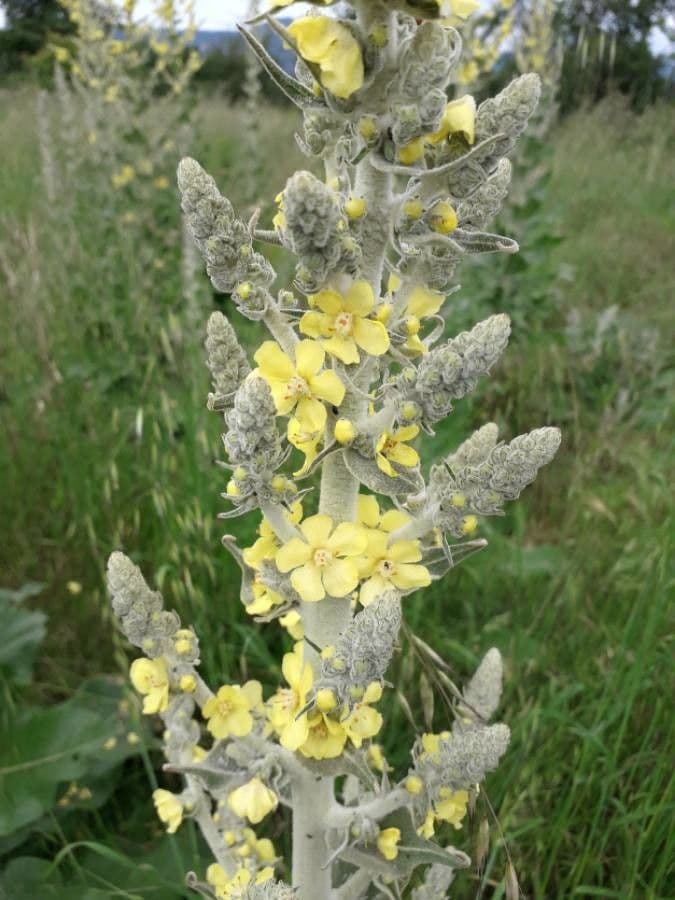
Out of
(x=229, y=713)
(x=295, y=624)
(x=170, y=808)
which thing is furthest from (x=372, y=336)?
(x=170, y=808)

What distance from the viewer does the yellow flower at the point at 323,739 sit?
1.29 m

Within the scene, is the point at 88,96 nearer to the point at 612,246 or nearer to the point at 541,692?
the point at 612,246

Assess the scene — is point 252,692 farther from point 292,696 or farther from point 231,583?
point 231,583

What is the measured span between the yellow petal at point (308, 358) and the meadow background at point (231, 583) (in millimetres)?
693

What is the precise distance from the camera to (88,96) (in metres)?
5.83

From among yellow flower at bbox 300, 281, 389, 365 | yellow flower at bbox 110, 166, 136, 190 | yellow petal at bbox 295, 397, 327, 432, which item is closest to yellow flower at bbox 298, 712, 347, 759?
yellow petal at bbox 295, 397, 327, 432

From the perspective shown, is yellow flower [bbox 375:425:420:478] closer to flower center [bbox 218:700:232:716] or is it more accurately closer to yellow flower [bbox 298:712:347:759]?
yellow flower [bbox 298:712:347:759]

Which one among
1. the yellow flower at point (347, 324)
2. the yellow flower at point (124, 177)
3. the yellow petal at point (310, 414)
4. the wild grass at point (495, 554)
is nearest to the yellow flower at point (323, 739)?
the wild grass at point (495, 554)

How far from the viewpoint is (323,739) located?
1.30m

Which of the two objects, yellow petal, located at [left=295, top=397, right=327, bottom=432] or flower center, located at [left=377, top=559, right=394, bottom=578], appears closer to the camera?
yellow petal, located at [left=295, top=397, right=327, bottom=432]

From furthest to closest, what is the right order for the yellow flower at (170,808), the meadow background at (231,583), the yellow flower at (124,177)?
the yellow flower at (124,177)
the meadow background at (231,583)
the yellow flower at (170,808)

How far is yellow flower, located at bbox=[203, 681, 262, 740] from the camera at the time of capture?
143 centimetres

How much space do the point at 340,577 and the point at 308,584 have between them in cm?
5

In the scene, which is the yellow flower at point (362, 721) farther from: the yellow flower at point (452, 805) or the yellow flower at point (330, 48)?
the yellow flower at point (330, 48)
